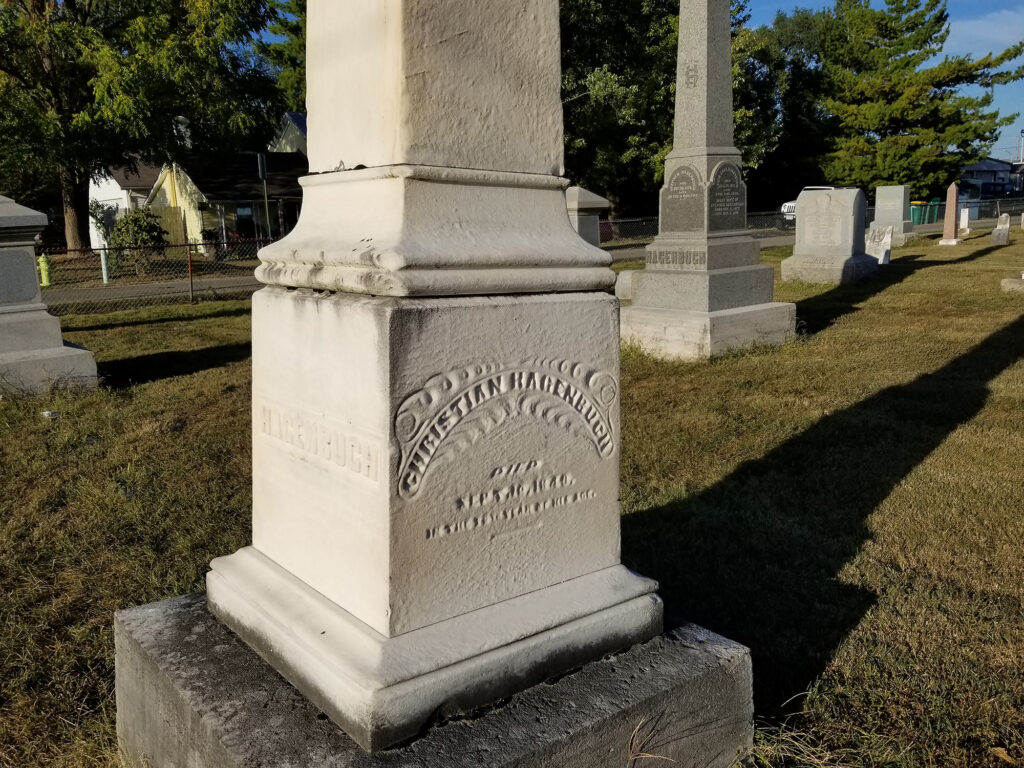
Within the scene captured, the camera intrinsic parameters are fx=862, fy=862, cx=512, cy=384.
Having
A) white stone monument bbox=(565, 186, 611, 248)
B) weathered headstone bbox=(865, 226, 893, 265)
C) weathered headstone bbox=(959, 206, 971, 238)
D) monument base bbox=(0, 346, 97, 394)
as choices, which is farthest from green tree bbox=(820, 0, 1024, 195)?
monument base bbox=(0, 346, 97, 394)

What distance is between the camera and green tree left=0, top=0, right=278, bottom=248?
2062 cm

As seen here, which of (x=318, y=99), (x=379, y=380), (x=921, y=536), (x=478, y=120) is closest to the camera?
(x=379, y=380)

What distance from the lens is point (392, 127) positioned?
1.86 meters

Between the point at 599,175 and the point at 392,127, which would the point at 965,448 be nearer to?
the point at 392,127

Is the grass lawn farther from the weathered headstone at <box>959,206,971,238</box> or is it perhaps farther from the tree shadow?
the weathered headstone at <box>959,206,971,238</box>

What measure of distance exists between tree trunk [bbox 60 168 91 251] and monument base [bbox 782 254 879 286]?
19.6 meters

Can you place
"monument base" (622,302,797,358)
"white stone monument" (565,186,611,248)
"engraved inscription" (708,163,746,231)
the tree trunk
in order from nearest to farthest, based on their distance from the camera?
"monument base" (622,302,797,358), "engraved inscription" (708,163,746,231), "white stone monument" (565,186,611,248), the tree trunk

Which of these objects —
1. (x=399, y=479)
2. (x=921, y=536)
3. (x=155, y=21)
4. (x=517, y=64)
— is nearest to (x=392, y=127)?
(x=517, y=64)

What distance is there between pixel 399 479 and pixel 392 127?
76 cm

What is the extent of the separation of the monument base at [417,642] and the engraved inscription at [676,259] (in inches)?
261

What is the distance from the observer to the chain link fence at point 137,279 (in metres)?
14.9

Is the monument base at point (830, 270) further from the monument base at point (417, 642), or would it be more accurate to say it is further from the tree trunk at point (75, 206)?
the tree trunk at point (75, 206)

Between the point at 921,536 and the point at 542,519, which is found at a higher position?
the point at 542,519

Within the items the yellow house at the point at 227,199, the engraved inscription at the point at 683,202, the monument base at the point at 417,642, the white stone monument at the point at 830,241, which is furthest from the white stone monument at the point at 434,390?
the yellow house at the point at 227,199
